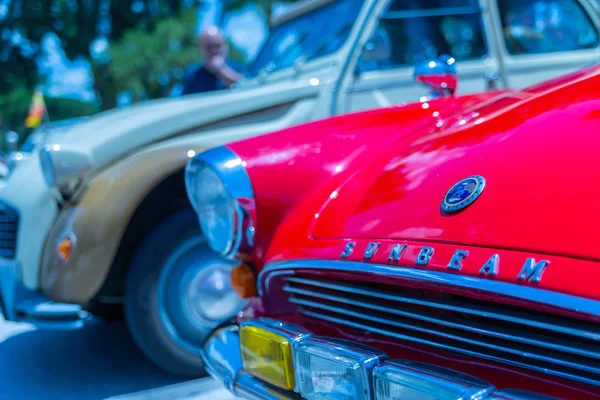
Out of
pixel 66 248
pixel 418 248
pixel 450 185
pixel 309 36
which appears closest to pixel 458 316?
pixel 418 248

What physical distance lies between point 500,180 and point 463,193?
0.27 feet

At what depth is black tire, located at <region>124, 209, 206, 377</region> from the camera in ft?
8.72

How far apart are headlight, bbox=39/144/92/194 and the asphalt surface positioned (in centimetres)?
61

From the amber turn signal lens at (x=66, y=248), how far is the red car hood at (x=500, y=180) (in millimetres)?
1159

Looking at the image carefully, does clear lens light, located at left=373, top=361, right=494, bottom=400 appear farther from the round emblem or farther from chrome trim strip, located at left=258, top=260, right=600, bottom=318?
the round emblem

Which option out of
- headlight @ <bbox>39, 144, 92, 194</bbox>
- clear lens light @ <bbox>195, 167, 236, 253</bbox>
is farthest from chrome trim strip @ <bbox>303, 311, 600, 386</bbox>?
headlight @ <bbox>39, 144, 92, 194</bbox>

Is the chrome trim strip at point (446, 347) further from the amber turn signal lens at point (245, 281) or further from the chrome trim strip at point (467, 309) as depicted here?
the amber turn signal lens at point (245, 281)

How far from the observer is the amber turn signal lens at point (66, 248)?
8.39 feet

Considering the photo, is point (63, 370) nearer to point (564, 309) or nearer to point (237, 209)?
point (237, 209)

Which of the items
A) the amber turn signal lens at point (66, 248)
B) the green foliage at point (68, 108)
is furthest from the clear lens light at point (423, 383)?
the green foliage at point (68, 108)

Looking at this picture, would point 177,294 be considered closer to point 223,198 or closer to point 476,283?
point 223,198

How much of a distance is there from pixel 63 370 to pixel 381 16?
83.7 inches

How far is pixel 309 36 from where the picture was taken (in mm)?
3537

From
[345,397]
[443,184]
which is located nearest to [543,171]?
[443,184]
